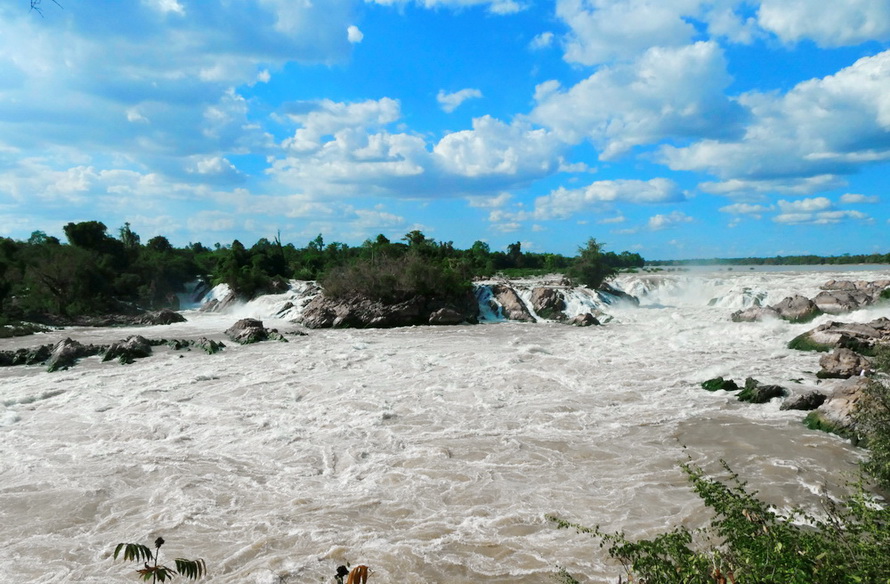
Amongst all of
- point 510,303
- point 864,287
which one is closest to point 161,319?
point 510,303

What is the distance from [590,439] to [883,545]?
21.2 ft

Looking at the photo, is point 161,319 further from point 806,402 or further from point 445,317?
point 806,402

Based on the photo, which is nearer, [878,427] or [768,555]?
[768,555]

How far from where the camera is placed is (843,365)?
1320cm

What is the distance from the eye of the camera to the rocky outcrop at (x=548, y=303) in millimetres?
27828

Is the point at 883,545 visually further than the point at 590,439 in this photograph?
No

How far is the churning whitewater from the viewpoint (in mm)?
5930

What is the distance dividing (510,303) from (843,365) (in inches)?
671

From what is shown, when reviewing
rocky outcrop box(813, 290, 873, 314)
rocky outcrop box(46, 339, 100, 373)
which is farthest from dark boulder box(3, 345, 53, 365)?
rocky outcrop box(813, 290, 873, 314)

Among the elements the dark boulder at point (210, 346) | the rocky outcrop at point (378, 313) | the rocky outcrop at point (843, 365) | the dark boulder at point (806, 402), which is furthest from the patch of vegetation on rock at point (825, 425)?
the rocky outcrop at point (378, 313)

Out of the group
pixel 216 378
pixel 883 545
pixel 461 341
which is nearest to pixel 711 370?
pixel 461 341

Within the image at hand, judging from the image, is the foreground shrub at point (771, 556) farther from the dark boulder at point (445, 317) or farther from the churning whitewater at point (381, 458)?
the dark boulder at point (445, 317)

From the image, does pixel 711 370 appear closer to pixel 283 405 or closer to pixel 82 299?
pixel 283 405

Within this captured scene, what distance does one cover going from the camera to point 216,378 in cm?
1466
